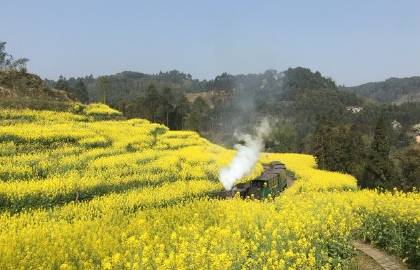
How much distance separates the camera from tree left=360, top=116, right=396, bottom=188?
51.2 m

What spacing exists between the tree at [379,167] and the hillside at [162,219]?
22.0 m

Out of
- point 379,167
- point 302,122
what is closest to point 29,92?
point 379,167

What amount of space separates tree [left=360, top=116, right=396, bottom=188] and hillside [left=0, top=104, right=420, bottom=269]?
2203 cm

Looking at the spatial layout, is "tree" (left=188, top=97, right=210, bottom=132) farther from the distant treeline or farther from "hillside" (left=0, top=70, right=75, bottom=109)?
"hillside" (left=0, top=70, right=75, bottom=109)

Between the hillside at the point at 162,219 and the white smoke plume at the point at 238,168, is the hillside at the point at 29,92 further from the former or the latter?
the white smoke plume at the point at 238,168

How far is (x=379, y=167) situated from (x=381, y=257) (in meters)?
36.8

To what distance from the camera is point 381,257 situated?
16.5 m

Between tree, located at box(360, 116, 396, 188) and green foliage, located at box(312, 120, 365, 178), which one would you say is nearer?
tree, located at box(360, 116, 396, 188)

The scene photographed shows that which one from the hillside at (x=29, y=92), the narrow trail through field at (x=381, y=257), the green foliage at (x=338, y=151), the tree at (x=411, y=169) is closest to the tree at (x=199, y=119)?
the hillside at (x=29, y=92)

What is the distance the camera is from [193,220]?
1449 centimetres

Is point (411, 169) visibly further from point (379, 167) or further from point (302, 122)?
point (302, 122)

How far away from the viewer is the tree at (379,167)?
168 feet

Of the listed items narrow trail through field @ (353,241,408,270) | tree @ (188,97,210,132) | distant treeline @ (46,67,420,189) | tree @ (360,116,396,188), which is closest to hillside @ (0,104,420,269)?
narrow trail through field @ (353,241,408,270)

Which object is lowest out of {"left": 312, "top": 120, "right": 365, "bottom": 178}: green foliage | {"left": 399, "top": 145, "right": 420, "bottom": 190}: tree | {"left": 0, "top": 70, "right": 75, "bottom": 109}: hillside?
{"left": 399, "top": 145, "right": 420, "bottom": 190}: tree
